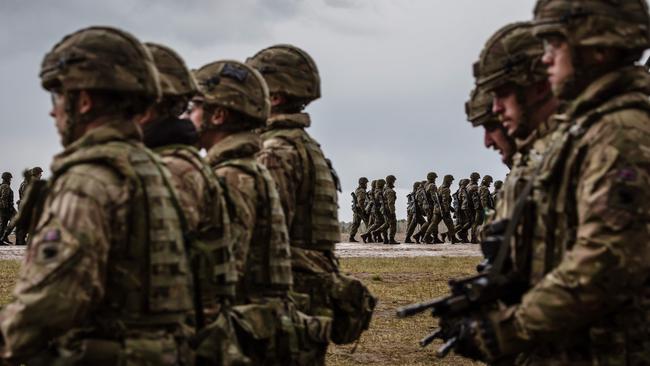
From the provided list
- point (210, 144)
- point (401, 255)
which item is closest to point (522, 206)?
point (210, 144)

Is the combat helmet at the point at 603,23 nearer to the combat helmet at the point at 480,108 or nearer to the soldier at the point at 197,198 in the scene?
the soldier at the point at 197,198

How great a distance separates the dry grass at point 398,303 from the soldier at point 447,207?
15181mm

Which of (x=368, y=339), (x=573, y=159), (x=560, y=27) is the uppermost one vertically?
(x=560, y=27)

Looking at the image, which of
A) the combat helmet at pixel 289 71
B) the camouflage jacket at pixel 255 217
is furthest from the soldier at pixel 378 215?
the camouflage jacket at pixel 255 217

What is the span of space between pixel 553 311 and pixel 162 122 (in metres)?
2.36

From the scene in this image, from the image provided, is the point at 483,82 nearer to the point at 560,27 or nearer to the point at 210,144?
the point at 560,27

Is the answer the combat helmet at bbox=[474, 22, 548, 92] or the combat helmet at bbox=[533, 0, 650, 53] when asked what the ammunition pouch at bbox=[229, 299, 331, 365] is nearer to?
the combat helmet at bbox=[474, 22, 548, 92]

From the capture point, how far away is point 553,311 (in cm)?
466

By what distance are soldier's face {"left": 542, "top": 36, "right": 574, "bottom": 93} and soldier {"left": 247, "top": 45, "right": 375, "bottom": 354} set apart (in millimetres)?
3122

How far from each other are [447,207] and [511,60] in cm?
3977

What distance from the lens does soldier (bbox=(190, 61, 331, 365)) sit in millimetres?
6551

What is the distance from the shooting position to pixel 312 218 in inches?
321

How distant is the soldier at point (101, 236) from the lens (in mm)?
4391

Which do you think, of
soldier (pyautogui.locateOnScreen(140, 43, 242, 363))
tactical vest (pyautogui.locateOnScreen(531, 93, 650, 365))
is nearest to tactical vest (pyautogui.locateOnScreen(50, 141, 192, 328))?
soldier (pyautogui.locateOnScreen(140, 43, 242, 363))
